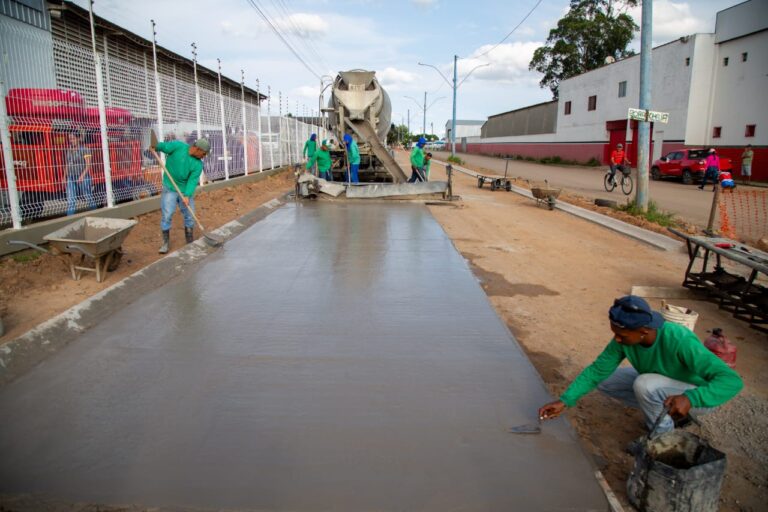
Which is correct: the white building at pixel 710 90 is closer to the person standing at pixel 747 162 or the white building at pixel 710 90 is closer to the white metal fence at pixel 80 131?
the person standing at pixel 747 162

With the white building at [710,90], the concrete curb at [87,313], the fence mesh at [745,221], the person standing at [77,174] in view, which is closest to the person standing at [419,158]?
the fence mesh at [745,221]

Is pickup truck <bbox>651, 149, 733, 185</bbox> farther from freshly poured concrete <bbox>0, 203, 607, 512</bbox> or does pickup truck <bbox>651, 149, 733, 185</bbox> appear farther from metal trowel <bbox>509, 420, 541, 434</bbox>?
metal trowel <bbox>509, 420, 541, 434</bbox>

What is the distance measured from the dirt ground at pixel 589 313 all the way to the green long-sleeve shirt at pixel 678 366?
397mm

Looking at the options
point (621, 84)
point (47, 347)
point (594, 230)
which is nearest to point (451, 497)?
point (47, 347)

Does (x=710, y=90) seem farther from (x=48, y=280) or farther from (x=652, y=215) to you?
(x=48, y=280)

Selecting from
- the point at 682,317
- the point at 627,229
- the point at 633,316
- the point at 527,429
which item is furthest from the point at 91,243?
the point at 627,229

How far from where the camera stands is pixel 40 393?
348cm

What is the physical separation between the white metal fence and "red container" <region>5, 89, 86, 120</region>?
0.04 feet

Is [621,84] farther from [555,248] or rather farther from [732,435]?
[732,435]

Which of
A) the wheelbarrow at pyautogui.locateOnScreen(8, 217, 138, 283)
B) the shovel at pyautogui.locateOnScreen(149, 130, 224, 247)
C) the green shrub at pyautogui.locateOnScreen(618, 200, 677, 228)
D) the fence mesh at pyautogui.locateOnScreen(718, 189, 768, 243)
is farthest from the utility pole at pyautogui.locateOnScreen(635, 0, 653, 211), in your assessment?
the wheelbarrow at pyautogui.locateOnScreen(8, 217, 138, 283)

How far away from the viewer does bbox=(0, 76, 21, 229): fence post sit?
611 centimetres

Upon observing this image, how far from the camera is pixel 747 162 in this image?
850 inches

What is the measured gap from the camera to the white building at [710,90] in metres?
23.3

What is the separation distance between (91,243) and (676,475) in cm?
534
